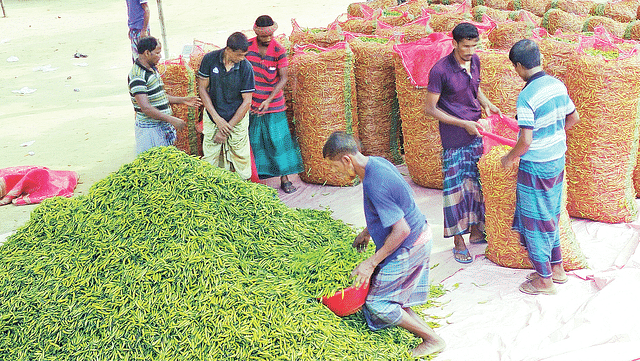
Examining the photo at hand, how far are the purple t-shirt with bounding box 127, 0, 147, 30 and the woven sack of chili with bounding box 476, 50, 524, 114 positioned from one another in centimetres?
471

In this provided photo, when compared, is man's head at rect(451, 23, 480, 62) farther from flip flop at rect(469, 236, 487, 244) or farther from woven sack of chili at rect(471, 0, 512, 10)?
woven sack of chili at rect(471, 0, 512, 10)

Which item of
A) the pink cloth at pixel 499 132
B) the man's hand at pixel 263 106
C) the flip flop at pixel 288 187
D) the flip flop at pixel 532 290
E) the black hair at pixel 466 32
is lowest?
the flip flop at pixel 288 187

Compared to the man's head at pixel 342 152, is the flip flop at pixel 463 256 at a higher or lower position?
lower

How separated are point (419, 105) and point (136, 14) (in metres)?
4.36

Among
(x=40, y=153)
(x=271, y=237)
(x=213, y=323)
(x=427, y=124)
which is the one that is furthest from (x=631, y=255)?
(x=40, y=153)

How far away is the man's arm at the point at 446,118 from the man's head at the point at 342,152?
4.52ft

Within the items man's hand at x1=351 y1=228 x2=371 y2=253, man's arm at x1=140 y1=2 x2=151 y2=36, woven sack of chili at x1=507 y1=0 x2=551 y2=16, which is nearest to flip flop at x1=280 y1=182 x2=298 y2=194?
man's hand at x1=351 y1=228 x2=371 y2=253

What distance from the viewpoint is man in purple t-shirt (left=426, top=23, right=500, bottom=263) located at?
13.7 ft

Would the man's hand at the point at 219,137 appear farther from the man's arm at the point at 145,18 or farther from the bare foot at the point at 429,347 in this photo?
the man's arm at the point at 145,18

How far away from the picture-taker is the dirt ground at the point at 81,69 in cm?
697

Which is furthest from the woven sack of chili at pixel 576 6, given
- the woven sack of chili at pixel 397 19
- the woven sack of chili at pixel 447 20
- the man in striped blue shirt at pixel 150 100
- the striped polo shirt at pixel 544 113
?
the man in striped blue shirt at pixel 150 100

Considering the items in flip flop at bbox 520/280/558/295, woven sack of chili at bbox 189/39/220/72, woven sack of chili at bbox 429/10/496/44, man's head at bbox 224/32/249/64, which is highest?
man's head at bbox 224/32/249/64

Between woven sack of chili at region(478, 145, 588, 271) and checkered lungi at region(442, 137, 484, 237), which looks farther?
checkered lungi at region(442, 137, 484, 237)

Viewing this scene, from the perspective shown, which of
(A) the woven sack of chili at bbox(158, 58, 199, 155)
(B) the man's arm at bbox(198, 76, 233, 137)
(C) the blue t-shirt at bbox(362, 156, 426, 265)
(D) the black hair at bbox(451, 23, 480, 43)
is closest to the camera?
(C) the blue t-shirt at bbox(362, 156, 426, 265)
